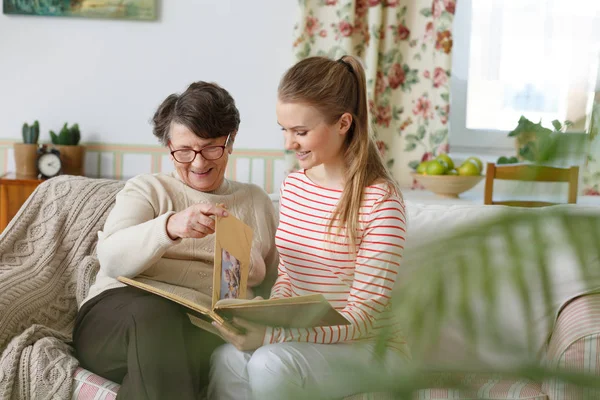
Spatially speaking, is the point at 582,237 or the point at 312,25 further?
the point at 312,25

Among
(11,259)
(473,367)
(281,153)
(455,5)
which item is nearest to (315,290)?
(11,259)

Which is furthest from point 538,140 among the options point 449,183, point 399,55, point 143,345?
point 399,55

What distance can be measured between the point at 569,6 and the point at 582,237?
9 cm

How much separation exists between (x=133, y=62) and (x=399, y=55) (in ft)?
4.12

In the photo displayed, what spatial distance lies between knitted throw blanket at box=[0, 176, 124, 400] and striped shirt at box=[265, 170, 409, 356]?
19.1 inches

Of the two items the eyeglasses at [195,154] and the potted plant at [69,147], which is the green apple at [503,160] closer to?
the eyeglasses at [195,154]

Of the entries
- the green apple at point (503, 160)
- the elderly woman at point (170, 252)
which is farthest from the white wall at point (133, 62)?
the elderly woman at point (170, 252)

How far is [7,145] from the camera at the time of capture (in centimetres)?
346

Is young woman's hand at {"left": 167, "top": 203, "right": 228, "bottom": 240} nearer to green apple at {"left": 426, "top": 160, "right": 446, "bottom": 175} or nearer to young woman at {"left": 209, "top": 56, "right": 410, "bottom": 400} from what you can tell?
young woman at {"left": 209, "top": 56, "right": 410, "bottom": 400}

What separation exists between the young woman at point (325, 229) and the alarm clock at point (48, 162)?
181 cm

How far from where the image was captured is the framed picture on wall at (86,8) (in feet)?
11.1

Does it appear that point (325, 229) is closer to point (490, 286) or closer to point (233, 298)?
point (233, 298)

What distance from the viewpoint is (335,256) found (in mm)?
1617

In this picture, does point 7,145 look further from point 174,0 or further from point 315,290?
point 315,290
